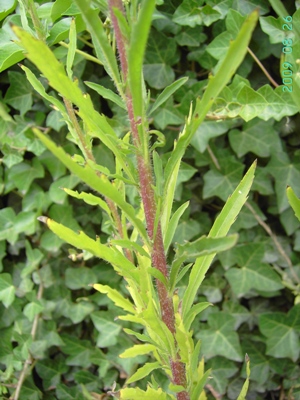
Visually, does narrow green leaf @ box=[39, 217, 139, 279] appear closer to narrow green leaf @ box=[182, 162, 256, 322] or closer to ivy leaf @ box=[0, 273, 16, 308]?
narrow green leaf @ box=[182, 162, 256, 322]

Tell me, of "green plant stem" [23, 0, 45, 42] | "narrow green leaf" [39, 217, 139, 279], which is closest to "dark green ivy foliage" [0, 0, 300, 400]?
"green plant stem" [23, 0, 45, 42]

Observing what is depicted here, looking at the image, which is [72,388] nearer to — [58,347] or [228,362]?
[58,347]

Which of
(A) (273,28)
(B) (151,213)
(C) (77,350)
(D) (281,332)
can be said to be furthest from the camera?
(C) (77,350)

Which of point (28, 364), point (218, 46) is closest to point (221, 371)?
point (28, 364)

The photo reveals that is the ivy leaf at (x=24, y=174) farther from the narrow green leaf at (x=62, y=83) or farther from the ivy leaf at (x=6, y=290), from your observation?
the narrow green leaf at (x=62, y=83)

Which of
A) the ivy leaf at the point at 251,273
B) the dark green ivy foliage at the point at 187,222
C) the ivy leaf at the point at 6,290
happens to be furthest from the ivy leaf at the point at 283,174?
the ivy leaf at the point at 6,290

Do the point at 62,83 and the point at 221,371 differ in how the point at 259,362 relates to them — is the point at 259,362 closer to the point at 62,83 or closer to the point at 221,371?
the point at 221,371

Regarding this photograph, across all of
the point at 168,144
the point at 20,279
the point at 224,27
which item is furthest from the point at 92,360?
the point at 224,27
